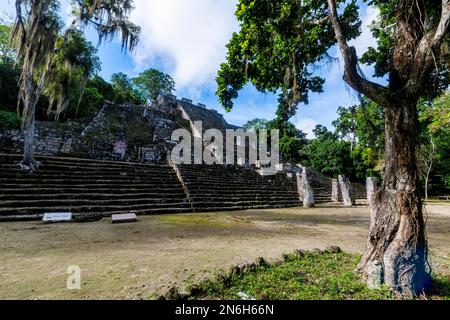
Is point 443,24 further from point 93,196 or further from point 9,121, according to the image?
point 9,121

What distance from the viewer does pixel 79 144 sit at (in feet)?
45.0

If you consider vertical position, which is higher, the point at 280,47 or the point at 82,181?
the point at 280,47

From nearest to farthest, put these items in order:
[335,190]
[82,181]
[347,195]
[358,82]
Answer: [358,82] → [82,181] → [347,195] → [335,190]

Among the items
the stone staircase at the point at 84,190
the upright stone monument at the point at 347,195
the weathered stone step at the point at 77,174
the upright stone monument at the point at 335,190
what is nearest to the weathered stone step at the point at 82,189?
the stone staircase at the point at 84,190

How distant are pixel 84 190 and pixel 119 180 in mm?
1464

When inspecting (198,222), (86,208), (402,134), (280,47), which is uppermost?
(280,47)

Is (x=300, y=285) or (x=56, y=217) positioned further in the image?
(x=56, y=217)

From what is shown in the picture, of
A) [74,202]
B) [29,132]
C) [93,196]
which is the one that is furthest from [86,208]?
[29,132]

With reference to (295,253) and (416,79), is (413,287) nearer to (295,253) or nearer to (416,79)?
(295,253)

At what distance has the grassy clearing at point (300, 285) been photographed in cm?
209

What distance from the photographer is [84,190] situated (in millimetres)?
7680

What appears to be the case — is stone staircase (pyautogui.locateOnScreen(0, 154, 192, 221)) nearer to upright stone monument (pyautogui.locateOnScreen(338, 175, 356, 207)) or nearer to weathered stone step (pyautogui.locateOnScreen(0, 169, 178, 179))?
weathered stone step (pyautogui.locateOnScreen(0, 169, 178, 179))

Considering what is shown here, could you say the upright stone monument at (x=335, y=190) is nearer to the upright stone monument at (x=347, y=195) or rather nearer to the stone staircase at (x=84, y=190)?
the upright stone monument at (x=347, y=195)
